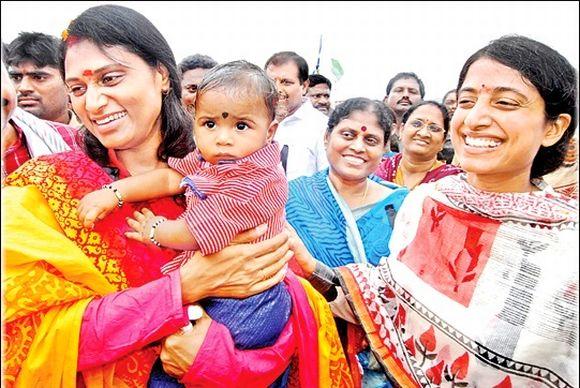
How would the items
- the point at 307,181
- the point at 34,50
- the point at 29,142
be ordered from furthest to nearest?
the point at 34,50 → the point at 307,181 → the point at 29,142

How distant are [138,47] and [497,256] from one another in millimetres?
1315

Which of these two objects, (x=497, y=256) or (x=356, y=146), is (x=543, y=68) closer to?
(x=497, y=256)

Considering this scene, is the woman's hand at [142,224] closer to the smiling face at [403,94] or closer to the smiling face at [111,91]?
the smiling face at [111,91]

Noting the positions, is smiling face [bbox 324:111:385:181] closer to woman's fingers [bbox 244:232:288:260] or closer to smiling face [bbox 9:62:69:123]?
woman's fingers [bbox 244:232:288:260]

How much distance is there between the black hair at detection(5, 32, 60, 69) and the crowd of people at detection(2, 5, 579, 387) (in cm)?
163

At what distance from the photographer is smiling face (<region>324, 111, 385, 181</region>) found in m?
2.71

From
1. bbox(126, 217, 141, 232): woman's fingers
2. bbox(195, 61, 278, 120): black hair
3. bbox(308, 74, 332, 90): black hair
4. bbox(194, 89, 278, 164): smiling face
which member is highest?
bbox(195, 61, 278, 120): black hair

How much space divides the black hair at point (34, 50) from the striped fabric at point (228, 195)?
1952 mm

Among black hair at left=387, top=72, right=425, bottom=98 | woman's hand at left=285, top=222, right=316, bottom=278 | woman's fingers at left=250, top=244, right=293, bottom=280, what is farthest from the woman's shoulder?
black hair at left=387, top=72, right=425, bottom=98

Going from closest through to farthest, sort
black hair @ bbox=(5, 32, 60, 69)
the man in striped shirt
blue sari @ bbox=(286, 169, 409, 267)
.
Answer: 1. the man in striped shirt
2. blue sari @ bbox=(286, 169, 409, 267)
3. black hair @ bbox=(5, 32, 60, 69)

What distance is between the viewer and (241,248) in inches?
63.8

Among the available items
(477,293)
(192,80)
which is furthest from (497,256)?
(192,80)

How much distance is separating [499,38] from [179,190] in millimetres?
1167

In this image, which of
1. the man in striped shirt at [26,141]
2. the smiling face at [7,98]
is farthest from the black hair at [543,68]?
the man in striped shirt at [26,141]
